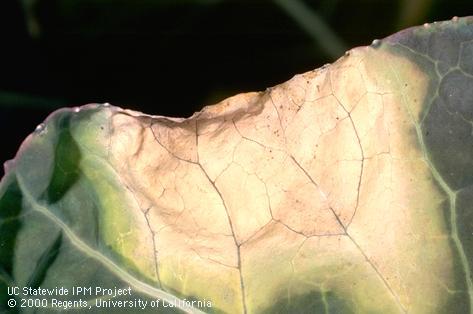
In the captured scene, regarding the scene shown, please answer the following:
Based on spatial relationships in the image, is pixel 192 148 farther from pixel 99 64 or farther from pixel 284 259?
pixel 99 64

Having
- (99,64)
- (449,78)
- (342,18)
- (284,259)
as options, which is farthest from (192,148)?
(99,64)

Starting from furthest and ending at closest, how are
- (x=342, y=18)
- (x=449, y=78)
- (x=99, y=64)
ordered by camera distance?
(x=99, y=64)
(x=342, y=18)
(x=449, y=78)

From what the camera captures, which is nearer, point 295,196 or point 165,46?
point 295,196

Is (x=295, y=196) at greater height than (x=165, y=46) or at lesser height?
lesser

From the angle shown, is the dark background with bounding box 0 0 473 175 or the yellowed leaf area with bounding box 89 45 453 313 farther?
the dark background with bounding box 0 0 473 175

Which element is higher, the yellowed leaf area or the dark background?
the dark background
